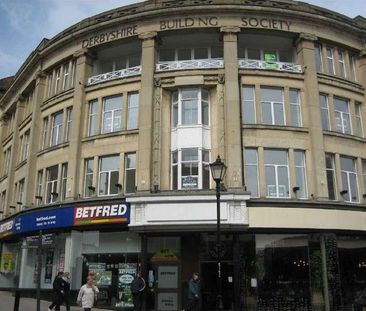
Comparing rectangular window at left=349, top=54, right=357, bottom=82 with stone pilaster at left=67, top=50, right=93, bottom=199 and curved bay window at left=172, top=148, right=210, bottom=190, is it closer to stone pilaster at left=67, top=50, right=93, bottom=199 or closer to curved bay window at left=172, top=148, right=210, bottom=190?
curved bay window at left=172, top=148, right=210, bottom=190

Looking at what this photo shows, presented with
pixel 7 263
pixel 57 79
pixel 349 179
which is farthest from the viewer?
pixel 7 263

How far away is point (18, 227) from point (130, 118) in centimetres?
950

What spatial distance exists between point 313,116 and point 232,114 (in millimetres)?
4231

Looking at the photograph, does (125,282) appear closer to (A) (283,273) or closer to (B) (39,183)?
(A) (283,273)

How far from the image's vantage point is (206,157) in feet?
74.0

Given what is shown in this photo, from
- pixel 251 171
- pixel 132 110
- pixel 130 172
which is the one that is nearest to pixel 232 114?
pixel 251 171

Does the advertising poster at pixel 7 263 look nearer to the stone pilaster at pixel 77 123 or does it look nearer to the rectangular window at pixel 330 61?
the stone pilaster at pixel 77 123

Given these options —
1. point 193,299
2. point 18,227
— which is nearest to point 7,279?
point 18,227

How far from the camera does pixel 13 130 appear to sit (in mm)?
34406

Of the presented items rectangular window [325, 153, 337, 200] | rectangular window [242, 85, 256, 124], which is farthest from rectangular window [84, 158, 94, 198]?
rectangular window [325, 153, 337, 200]

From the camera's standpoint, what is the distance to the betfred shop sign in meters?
21.5

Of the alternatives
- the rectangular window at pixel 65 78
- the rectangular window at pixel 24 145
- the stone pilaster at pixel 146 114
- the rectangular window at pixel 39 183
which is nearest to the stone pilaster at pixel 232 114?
the stone pilaster at pixel 146 114

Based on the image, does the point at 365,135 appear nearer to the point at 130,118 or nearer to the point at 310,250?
the point at 310,250

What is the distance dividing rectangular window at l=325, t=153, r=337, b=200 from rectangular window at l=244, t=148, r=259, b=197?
3790 millimetres
